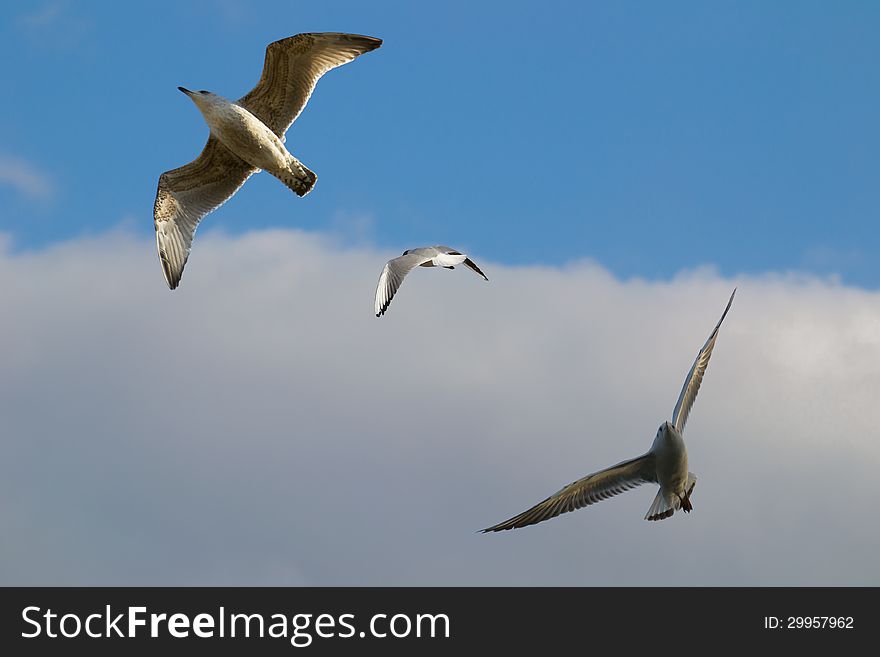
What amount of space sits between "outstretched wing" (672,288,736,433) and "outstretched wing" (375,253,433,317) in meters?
3.56

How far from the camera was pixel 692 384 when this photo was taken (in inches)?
488

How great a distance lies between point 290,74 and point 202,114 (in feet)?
4.18

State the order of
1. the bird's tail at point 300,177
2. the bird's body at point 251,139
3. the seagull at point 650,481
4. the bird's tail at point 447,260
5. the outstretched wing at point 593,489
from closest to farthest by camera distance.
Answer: the seagull at point 650,481, the outstretched wing at point 593,489, the bird's tail at point 447,260, the bird's body at point 251,139, the bird's tail at point 300,177

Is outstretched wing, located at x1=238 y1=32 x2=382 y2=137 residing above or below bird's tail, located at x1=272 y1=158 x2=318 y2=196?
above

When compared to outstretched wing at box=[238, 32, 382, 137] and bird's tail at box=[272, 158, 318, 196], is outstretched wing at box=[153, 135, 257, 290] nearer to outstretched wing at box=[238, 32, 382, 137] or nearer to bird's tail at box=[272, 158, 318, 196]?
outstretched wing at box=[238, 32, 382, 137]

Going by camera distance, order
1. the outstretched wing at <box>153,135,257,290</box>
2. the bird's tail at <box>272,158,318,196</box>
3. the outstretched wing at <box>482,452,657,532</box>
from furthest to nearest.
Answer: the outstretched wing at <box>153,135,257,290</box>
the bird's tail at <box>272,158,318,196</box>
the outstretched wing at <box>482,452,657,532</box>

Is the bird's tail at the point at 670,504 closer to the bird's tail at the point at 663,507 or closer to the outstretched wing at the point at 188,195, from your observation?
the bird's tail at the point at 663,507

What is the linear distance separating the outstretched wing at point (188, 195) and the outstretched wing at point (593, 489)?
5586 millimetres

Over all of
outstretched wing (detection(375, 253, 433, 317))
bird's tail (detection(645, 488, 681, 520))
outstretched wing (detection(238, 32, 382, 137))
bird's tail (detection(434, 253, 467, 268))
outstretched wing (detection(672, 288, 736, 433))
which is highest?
outstretched wing (detection(238, 32, 382, 137))

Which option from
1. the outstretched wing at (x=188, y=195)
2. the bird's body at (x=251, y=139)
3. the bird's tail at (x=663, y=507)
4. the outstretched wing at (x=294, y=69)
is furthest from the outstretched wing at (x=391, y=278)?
the bird's tail at (x=663, y=507)

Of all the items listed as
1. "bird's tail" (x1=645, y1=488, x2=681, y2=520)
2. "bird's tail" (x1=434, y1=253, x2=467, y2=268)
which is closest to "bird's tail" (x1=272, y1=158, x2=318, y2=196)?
"bird's tail" (x1=434, y1=253, x2=467, y2=268)

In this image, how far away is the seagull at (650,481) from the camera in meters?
11.1

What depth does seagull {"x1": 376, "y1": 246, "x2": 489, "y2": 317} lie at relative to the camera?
11.4 metres

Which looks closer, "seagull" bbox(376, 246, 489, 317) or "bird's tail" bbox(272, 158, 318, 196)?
"seagull" bbox(376, 246, 489, 317)
